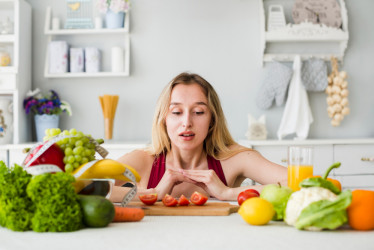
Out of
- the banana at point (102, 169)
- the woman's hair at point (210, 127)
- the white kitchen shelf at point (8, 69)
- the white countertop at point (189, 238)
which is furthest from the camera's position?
the white kitchen shelf at point (8, 69)

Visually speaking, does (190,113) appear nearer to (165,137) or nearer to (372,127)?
(165,137)

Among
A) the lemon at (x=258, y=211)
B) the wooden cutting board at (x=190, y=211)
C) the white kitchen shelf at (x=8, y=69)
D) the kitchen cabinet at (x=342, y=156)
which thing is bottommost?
the kitchen cabinet at (x=342, y=156)

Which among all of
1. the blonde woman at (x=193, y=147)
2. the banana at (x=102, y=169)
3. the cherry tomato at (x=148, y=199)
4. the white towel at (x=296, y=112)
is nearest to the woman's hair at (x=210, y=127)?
the blonde woman at (x=193, y=147)

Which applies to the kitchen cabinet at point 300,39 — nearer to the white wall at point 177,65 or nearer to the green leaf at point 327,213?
the white wall at point 177,65

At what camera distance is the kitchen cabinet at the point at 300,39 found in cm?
372

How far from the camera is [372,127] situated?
399cm

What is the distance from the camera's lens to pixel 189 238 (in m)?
0.89

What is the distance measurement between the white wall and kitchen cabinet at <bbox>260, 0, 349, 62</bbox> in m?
0.13

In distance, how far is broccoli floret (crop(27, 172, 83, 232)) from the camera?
900 millimetres

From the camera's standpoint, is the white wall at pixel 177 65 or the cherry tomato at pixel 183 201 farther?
the white wall at pixel 177 65

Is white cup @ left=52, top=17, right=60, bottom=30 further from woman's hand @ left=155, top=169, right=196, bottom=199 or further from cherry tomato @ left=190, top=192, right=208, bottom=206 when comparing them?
cherry tomato @ left=190, top=192, right=208, bottom=206

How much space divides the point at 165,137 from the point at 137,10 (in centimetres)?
214

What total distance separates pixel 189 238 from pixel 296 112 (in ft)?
9.75

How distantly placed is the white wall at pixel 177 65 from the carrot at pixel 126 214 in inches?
111
